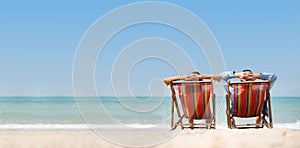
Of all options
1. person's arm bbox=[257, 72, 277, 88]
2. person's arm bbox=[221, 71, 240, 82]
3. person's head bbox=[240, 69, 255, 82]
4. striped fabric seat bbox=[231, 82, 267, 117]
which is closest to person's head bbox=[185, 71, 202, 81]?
person's arm bbox=[221, 71, 240, 82]

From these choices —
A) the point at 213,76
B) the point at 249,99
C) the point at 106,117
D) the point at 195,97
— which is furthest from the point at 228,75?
the point at 106,117

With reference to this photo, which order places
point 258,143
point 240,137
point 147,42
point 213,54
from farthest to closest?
point 147,42 → point 213,54 → point 240,137 → point 258,143

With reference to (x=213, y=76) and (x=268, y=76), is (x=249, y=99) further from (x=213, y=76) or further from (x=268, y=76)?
(x=213, y=76)

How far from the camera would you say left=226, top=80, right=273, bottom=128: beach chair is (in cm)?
514

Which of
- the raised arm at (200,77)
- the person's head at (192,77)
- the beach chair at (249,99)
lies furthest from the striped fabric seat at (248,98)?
the person's head at (192,77)

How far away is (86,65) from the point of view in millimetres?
5066

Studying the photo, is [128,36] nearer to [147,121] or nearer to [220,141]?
[220,141]

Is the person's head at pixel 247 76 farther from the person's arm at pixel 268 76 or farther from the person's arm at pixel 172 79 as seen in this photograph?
the person's arm at pixel 172 79

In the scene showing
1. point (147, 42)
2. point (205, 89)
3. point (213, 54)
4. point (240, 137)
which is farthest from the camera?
point (147, 42)

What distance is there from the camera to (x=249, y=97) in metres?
5.21

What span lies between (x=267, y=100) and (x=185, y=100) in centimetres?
107

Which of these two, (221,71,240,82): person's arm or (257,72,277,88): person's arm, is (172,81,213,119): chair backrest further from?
(257,72,277,88): person's arm

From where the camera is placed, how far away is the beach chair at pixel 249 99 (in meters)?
5.14

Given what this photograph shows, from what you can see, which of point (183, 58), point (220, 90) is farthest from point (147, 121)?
point (220, 90)
